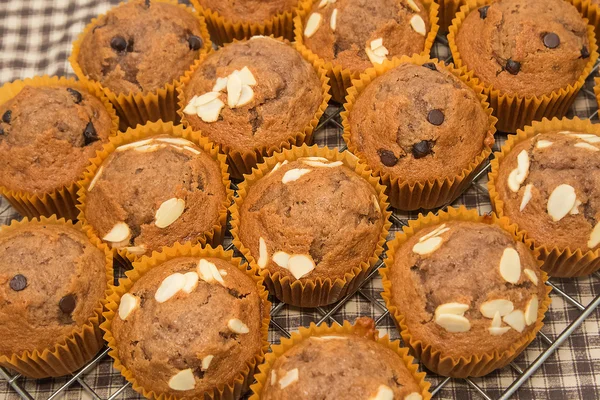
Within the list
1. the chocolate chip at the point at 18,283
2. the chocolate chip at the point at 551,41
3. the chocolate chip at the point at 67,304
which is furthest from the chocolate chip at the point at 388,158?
the chocolate chip at the point at 18,283

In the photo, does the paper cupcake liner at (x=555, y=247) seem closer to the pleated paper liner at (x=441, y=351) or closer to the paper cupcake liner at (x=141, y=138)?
the pleated paper liner at (x=441, y=351)

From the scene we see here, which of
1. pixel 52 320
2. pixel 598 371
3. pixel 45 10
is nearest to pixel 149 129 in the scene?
pixel 52 320

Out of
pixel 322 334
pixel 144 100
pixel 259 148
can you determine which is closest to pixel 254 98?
pixel 259 148

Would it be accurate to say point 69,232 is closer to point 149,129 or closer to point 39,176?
point 39,176

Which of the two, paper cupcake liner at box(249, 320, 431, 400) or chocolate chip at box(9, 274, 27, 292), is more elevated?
chocolate chip at box(9, 274, 27, 292)

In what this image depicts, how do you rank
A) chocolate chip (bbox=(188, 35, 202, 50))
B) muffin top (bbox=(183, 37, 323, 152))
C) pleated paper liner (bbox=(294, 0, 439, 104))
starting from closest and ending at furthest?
muffin top (bbox=(183, 37, 323, 152)), pleated paper liner (bbox=(294, 0, 439, 104)), chocolate chip (bbox=(188, 35, 202, 50))

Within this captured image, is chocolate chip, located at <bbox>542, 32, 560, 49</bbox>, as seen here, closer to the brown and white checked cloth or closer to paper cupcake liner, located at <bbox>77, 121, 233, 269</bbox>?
the brown and white checked cloth

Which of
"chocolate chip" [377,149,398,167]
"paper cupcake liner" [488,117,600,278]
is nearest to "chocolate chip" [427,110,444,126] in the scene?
"chocolate chip" [377,149,398,167]
